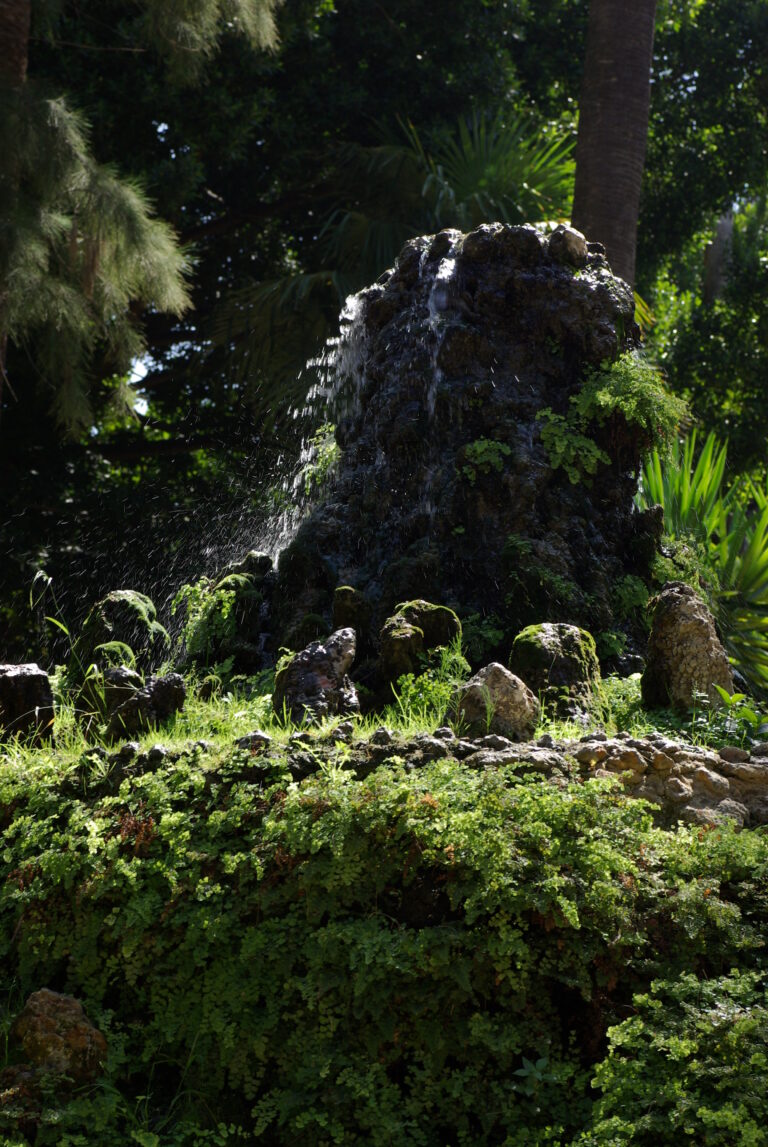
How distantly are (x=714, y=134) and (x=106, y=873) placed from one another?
1633cm

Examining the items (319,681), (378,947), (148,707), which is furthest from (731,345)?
(378,947)

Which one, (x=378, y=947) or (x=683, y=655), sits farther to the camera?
(x=683, y=655)

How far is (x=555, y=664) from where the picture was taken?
5.70m

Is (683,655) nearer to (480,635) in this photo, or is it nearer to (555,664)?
(555,664)

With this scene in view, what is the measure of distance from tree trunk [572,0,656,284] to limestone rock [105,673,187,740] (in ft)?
24.6

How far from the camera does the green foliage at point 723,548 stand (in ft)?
24.9

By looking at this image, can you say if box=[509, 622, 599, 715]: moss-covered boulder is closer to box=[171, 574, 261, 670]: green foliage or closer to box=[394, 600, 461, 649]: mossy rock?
box=[394, 600, 461, 649]: mossy rock

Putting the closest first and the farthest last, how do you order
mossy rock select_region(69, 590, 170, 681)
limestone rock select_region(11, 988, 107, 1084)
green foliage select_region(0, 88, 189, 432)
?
limestone rock select_region(11, 988, 107, 1084) → mossy rock select_region(69, 590, 170, 681) → green foliage select_region(0, 88, 189, 432)

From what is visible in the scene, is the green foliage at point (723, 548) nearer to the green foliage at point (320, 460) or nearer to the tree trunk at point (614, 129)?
the green foliage at point (320, 460)

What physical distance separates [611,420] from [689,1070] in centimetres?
447

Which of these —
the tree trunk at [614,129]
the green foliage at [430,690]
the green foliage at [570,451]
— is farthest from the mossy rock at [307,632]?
the tree trunk at [614,129]

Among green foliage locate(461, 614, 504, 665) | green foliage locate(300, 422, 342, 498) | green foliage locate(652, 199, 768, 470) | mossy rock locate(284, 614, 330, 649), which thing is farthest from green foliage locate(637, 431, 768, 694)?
green foliage locate(652, 199, 768, 470)

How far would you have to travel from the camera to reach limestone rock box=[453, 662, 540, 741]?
16.5ft

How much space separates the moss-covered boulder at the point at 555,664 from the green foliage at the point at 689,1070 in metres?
1.95
